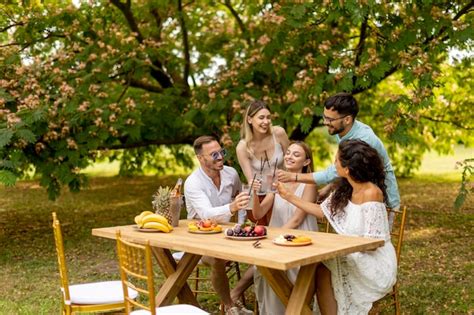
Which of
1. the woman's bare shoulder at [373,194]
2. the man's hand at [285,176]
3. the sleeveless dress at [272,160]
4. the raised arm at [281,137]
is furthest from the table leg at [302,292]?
the raised arm at [281,137]

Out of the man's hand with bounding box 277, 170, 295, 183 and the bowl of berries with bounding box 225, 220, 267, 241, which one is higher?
the man's hand with bounding box 277, 170, 295, 183

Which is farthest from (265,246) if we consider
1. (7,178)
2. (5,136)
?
(5,136)

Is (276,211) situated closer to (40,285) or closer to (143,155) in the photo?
(40,285)

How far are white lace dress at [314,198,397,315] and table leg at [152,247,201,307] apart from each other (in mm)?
1075

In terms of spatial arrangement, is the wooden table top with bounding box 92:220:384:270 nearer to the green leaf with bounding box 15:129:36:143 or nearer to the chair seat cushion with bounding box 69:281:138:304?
the chair seat cushion with bounding box 69:281:138:304

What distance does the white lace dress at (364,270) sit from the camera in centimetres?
440

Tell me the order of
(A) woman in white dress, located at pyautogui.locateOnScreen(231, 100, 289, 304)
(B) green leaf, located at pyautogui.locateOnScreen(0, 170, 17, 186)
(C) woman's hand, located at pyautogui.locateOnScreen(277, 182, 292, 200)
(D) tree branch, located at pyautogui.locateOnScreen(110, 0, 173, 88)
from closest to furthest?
(C) woman's hand, located at pyautogui.locateOnScreen(277, 182, 292, 200) → (A) woman in white dress, located at pyautogui.locateOnScreen(231, 100, 289, 304) → (B) green leaf, located at pyautogui.locateOnScreen(0, 170, 17, 186) → (D) tree branch, located at pyautogui.locateOnScreen(110, 0, 173, 88)

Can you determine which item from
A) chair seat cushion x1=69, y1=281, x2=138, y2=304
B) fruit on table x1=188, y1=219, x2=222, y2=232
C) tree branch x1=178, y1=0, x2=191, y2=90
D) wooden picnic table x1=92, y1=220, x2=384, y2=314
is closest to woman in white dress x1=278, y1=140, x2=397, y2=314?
wooden picnic table x1=92, y1=220, x2=384, y2=314

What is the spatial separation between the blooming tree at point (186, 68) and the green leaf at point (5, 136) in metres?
0.02

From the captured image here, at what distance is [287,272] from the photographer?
507 centimetres

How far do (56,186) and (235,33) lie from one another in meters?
3.86

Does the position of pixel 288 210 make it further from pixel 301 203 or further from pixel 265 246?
pixel 265 246

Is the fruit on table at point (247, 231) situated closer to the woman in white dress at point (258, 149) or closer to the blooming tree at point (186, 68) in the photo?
the woman in white dress at point (258, 149)

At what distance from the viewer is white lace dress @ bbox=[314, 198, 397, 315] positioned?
440 centimetres
